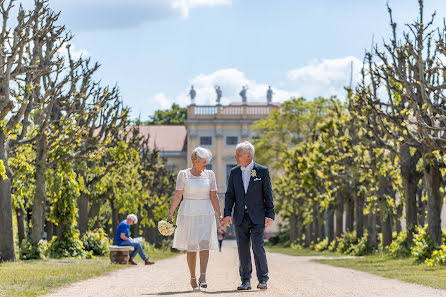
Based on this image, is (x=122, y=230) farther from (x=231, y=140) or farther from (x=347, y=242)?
(x=231, y=140)

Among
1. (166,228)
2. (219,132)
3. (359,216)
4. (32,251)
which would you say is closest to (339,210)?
(359,216)

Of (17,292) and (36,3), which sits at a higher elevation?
(36,3)

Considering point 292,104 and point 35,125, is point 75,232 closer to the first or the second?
point 35,125

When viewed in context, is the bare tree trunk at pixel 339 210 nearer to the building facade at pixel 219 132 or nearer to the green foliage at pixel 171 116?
the building facade at pixel 219 132

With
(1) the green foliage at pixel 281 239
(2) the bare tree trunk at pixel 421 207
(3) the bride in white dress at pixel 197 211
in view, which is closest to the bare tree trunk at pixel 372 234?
(2) the bare tree trunk at pixel 421 207

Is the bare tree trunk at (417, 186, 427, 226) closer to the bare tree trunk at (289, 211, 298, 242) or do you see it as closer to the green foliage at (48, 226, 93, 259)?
the green foliage at (48, 226, 93, 259)

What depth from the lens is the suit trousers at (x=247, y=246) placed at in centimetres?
1166

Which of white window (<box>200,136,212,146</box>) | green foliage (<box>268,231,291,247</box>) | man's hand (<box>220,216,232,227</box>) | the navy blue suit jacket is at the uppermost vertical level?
white window (<box>200,136,212,146</box>)

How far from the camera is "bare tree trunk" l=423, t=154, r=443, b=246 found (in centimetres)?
2342

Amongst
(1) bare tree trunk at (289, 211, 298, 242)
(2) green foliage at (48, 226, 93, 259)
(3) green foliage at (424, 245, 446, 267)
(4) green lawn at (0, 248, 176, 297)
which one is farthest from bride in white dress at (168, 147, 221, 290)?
(1) bare tree trunk at (289, 211, 298, 242)

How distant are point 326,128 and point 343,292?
2172cm

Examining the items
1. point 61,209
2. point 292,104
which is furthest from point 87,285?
point 292,104

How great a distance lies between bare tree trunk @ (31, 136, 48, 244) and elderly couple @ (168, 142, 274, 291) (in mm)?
13903

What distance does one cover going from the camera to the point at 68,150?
25.5m
